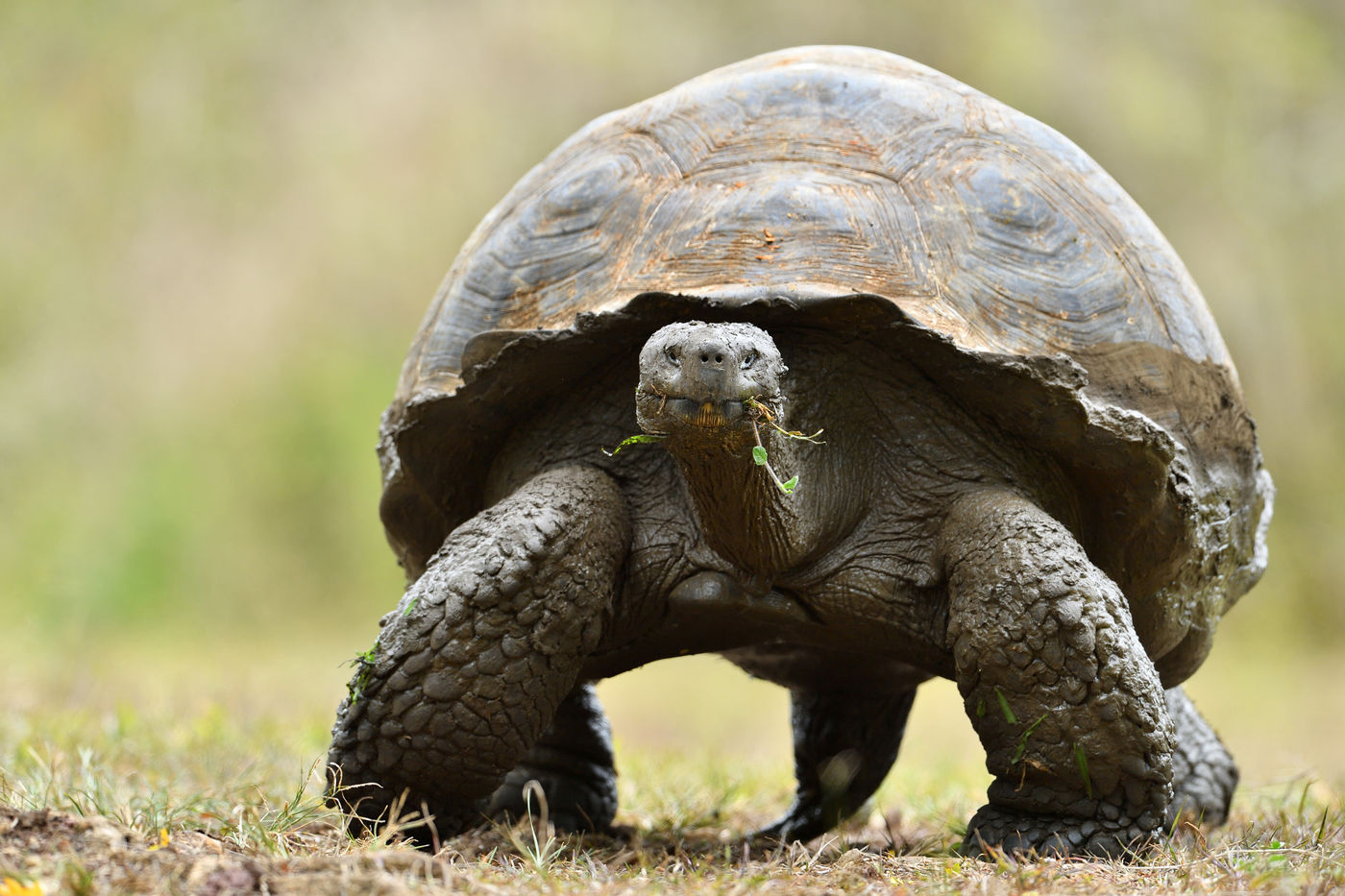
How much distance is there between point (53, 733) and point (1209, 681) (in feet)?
34.8

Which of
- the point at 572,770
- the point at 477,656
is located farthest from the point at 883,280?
the point at 572,770

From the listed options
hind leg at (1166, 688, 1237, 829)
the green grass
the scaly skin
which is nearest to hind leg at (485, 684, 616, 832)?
the green grass

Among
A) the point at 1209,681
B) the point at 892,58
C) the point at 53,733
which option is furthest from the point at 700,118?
the point at 1209,681

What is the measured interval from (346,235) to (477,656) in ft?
42.9

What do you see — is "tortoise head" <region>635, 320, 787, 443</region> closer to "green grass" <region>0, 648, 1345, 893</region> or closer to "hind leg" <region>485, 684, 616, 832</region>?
"green grass" <region>0, 648, 1345, 893</region>

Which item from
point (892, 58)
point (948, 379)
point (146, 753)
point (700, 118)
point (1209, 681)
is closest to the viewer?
point (948, 379)

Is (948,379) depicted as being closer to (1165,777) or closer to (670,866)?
(1165,777)

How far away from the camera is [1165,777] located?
3.20 meters

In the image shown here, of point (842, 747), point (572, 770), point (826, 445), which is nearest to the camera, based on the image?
point (826, 445)

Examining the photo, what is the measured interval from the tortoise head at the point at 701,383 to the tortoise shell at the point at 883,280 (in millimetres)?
350

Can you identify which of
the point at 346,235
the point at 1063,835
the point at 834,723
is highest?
the point at 346,235

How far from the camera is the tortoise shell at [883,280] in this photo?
3293mm

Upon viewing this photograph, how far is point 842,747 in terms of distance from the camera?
461 cm

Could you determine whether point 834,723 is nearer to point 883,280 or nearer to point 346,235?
point 883,280
